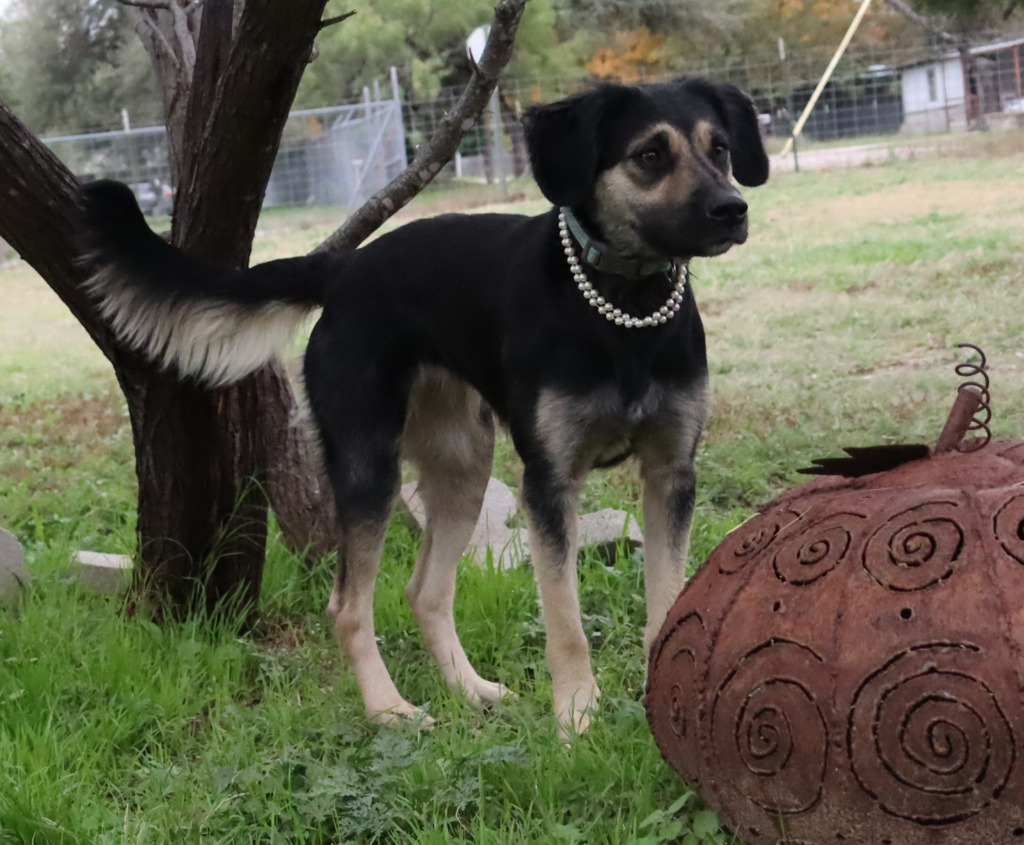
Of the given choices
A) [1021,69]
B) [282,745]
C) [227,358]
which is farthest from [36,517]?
[1021,69]

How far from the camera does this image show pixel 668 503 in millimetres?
3436

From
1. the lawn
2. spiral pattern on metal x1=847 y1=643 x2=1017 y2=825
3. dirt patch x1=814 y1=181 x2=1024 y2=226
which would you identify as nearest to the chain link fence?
dirt patch x1=814 y1=181 x2=1024 y2=226

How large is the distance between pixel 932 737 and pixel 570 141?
6.09 feet

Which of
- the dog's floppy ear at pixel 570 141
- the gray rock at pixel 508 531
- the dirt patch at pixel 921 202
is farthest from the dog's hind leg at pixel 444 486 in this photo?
the dirt patch at pixel 921 202

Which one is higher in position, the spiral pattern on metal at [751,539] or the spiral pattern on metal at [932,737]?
the spiral pattern on metal at [751,539]

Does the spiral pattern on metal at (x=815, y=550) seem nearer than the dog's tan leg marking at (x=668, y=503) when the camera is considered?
Yes

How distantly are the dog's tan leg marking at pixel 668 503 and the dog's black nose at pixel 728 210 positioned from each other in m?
0.51

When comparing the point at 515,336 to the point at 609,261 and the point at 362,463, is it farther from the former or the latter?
the point at 362,463

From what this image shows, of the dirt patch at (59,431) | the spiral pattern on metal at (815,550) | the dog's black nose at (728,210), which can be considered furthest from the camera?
the dirt patch at (59,431)

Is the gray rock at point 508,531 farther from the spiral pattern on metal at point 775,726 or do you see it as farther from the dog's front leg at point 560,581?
the spiral pattern on metal at point 775,726

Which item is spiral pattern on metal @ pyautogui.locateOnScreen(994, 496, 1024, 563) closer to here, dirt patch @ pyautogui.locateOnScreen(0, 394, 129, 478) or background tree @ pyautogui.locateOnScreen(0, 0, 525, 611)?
background tree @ pyautogui.locateOnScreen(0, 0, 525, 611)

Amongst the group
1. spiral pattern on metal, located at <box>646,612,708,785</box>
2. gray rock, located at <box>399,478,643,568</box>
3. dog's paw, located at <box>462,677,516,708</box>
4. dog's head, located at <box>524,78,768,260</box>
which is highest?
dog's head, located at <box>524,78,768,260</box>

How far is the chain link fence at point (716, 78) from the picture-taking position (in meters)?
21.1

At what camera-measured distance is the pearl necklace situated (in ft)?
10.6
